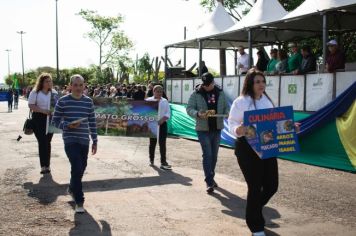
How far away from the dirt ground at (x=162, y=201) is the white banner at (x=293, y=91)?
226 centimetres

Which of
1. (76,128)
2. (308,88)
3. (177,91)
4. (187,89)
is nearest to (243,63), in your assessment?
(187,89)

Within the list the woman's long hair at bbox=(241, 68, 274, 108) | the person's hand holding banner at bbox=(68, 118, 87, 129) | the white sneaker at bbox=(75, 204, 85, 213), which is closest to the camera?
the woman's long hair at bbox=(241, 68, 274, 108)

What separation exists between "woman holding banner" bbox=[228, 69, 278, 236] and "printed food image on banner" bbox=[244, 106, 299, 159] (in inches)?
5.4

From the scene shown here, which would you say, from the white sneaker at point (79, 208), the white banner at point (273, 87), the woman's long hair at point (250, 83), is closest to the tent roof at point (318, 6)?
the white banner at point (273, 87)

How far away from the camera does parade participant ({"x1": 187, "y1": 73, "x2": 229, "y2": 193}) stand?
7359 millimetres

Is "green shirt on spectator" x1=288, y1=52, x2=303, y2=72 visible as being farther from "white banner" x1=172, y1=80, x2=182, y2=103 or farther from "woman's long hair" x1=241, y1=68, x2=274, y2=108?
"woman's long hair" x1=241, y1=68, x2=274, y2=108

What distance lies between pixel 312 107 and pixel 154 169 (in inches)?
183

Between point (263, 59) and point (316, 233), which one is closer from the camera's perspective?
point (316, 233)

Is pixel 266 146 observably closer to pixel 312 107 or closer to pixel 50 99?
pixel 50 99

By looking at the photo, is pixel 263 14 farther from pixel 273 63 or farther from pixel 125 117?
pixel 125 117

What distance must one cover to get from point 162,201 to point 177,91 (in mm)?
13949

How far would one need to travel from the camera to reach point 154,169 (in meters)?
9.54

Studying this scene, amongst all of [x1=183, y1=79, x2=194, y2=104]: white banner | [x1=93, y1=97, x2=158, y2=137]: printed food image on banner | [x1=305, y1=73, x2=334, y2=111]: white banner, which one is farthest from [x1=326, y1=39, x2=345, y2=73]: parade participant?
[x1=183, y1=79, x2=194, y2=104]: white banner

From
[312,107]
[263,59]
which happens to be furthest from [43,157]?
[263,59]
